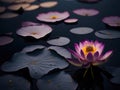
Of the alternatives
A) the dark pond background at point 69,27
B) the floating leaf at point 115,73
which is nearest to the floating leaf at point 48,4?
the dark pond background at point 69,27

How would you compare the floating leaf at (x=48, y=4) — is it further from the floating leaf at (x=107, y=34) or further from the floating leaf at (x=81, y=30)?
the floating leaf at (x=107, y=34)

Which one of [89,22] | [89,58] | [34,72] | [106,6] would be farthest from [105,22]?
[34,72]

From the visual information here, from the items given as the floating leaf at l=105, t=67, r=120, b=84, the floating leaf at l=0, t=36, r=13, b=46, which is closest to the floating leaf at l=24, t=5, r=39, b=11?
the floating leaf at l=0, t=36, r=13, b=46

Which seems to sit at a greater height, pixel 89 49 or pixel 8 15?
pixel 89 49

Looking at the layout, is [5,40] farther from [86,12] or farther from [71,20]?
[86,12]

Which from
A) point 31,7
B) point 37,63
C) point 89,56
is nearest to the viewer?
point 89,56

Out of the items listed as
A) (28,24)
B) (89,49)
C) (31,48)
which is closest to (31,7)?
(28,24)
